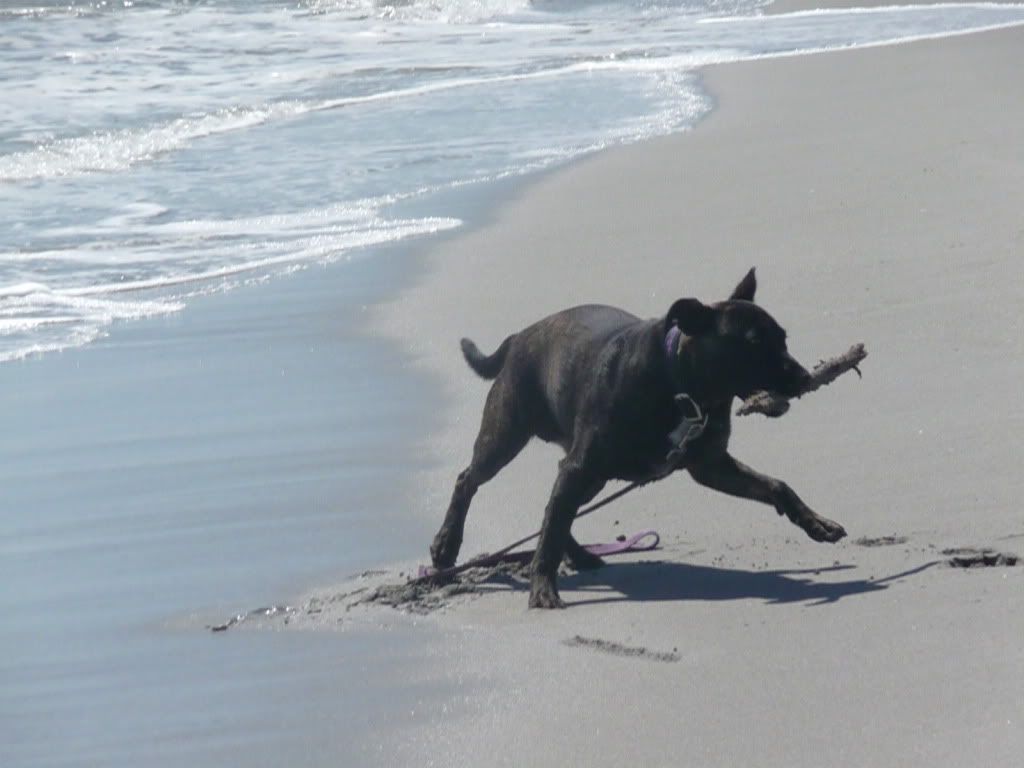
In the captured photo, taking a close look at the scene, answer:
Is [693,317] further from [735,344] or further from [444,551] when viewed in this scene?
[444,551]

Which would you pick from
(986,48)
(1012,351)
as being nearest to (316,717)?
(1012,351)

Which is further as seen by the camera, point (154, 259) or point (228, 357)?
point (154, 259)

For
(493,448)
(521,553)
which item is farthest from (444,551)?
(493,448)

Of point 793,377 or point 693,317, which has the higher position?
point 693,317

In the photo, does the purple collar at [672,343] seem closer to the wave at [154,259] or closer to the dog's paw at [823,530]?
the dog's paw at [823,530]

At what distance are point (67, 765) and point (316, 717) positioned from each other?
21.8 inches

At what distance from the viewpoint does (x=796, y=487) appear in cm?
564

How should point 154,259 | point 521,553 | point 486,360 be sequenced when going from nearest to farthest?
1. point 521,553
2. point 486,360
3. point 154,259

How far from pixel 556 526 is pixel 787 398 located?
0.71 m

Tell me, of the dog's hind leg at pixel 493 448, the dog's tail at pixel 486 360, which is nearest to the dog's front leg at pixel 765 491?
the dog's hind leg at pixel 493 448

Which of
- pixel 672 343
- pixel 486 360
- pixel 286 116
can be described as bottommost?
pixel 286 116

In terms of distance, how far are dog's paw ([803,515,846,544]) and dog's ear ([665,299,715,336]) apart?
25.9 inches

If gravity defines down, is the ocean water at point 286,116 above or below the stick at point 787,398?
below

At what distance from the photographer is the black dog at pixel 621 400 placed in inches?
188
